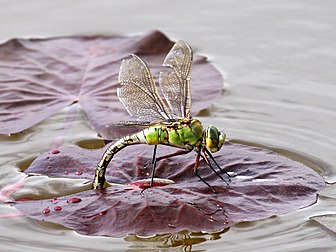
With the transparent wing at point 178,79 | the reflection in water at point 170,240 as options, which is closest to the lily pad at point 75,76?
the transparent wing at point 178,79

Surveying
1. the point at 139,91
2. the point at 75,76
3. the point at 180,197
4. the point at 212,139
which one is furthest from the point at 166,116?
the point at 75,76

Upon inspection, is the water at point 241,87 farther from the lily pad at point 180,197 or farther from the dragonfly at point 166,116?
the dragonfly at point 166,116

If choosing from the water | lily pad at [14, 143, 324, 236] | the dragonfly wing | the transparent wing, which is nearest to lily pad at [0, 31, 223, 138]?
the water

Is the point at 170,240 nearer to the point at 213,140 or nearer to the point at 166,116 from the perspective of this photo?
the point at 213,140

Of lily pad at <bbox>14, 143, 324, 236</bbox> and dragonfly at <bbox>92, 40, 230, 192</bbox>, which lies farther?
dragonfly at <bbox>92, 40, 230, 192</bbox>

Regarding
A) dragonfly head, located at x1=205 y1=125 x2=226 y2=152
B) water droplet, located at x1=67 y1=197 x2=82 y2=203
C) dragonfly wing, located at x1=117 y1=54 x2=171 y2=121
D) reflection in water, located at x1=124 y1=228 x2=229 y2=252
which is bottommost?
reflection in water, located at x1=124 y1=228 x2=229 y2=252

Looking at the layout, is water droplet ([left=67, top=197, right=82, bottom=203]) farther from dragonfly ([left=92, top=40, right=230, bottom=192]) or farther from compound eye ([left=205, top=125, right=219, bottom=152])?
compound eye ([left=205, top=125, right=219, bottom=152])
